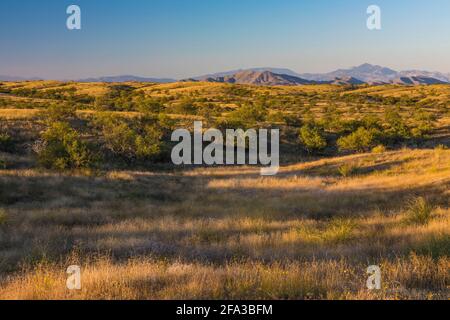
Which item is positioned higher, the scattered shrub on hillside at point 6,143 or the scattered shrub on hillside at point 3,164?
the scattered shrub on hillside at point 6,143

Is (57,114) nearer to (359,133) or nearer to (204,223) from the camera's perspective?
(204,223)

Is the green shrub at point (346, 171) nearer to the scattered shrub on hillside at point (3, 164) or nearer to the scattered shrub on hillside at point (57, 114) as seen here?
the scattered shrub on hillside at point (3, 164)

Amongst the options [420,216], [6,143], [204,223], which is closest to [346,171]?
[420,216]

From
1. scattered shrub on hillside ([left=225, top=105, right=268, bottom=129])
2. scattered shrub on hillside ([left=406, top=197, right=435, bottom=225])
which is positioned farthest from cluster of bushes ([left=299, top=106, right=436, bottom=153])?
scattered shrub on hillside ([left=406, top=197, right=435, bottom=225])

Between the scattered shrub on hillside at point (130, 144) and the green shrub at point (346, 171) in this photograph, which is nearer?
the green shrub at point (346, 171)

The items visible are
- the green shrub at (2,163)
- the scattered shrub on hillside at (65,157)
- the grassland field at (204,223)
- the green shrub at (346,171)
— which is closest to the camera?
the grassland field at (204,223)

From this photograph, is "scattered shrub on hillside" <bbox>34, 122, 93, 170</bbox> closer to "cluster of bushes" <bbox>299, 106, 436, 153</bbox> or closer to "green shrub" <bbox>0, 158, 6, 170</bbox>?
"green shrub" <bbox>0, 158, 6, 170</bbox>

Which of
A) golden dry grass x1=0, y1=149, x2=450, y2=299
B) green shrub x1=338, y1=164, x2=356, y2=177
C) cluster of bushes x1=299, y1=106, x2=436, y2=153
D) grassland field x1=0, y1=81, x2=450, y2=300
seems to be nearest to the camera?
golden dry grass x1=0, y1=149, x2=450, y2=299

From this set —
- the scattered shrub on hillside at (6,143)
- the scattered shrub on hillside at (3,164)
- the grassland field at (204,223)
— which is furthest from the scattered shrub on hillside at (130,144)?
the scattered shrub on hillside at (3,164)

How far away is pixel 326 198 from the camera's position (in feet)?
61.2
